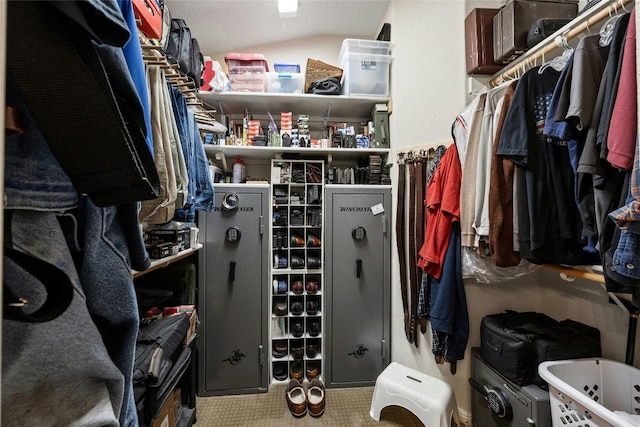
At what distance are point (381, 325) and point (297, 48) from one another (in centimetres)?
252

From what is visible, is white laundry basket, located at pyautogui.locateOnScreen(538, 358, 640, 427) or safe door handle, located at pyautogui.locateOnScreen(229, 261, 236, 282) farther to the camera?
safe door handle, located at pyautogui.locateOnScreen(229, 261, 236, 282)

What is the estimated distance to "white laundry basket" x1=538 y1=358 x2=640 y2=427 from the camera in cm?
95

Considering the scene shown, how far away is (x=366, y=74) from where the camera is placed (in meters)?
2.06

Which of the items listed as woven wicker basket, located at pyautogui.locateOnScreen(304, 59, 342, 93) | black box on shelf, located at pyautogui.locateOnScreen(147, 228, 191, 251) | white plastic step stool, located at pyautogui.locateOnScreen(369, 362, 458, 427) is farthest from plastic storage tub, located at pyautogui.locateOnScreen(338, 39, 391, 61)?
white plastic step stool, located at pyautogui.locateOnScreen(369, 362, 458, 427)

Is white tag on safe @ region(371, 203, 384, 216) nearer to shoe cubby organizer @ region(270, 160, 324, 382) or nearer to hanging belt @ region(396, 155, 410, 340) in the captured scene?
hanging belt @ region(396, 155, 410, 340)

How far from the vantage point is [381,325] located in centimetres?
200

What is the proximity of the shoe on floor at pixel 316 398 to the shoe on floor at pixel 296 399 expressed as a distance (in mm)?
40

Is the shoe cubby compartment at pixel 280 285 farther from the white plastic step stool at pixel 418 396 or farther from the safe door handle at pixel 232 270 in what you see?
the white plastic step stool at pixel 418 396

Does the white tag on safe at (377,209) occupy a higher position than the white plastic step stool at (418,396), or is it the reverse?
the white tag on safe at (377,209)

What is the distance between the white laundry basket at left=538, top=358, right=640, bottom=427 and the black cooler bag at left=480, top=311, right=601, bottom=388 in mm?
53

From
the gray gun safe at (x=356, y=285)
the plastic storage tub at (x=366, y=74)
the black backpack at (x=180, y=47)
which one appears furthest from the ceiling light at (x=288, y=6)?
the gray gun safe at (x=356, y=285)

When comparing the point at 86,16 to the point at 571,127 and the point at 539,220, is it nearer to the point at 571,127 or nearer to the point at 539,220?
the point at 571,127

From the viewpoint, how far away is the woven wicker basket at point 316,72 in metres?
2.13

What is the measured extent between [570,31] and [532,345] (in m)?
1.34
